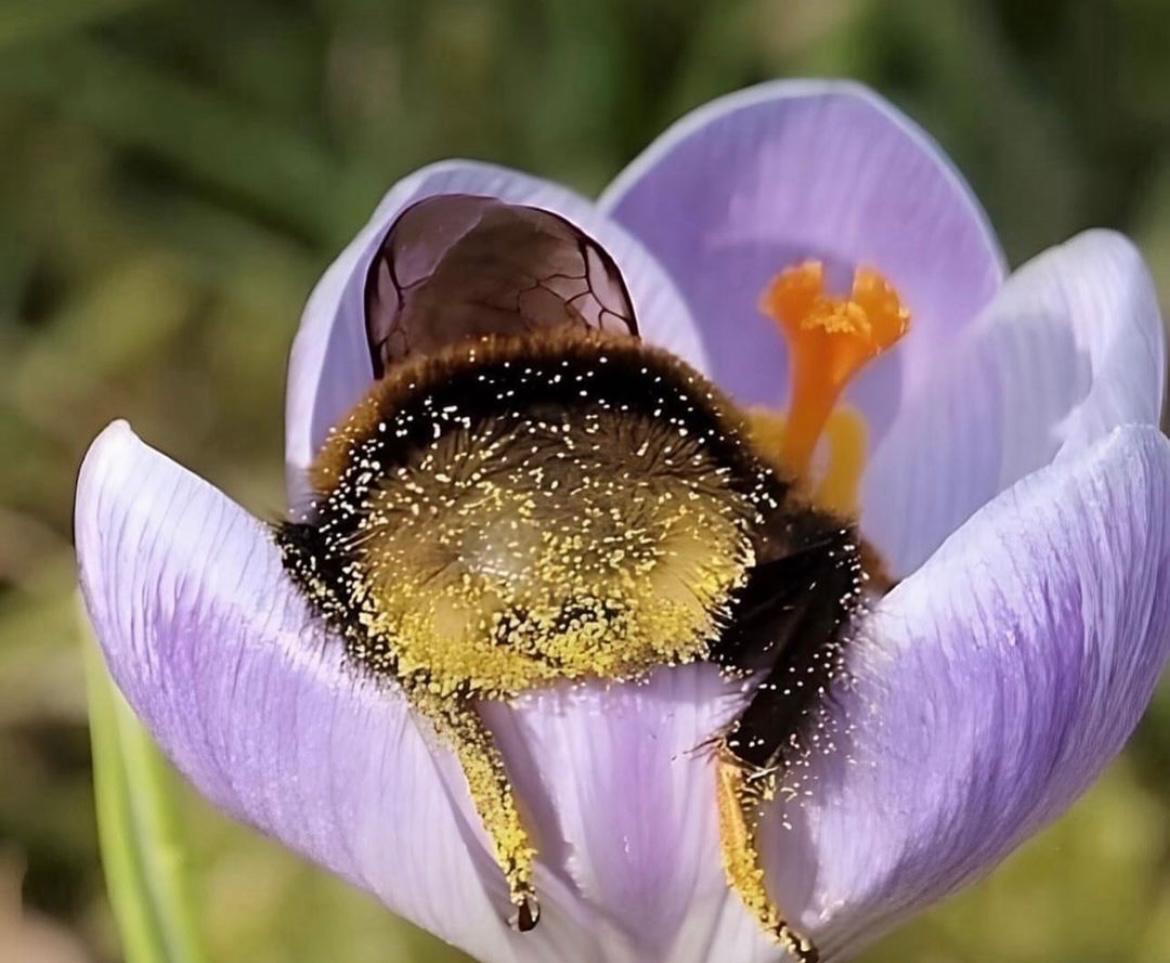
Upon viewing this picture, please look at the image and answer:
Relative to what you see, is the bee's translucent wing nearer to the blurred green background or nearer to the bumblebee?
the bumblebee

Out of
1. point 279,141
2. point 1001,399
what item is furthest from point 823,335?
point 279,141

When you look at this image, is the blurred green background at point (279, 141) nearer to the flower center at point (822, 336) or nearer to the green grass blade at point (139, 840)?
the green grass blade at point (139, 840)

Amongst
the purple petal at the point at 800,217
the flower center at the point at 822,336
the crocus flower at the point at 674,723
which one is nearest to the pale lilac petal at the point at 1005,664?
the crocus flower at the point at 674,723

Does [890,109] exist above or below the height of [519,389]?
above

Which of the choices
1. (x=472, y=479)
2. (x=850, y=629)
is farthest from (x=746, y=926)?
(x=472, y=479)

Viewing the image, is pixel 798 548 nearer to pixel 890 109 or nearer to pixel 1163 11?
pixel 890 109

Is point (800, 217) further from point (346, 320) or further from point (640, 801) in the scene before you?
point (640, 801)

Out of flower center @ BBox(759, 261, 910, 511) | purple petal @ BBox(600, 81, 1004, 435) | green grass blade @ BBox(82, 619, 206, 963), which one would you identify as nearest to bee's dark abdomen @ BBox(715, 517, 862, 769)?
flower center @ BBox(759, 261, 910, 511)
